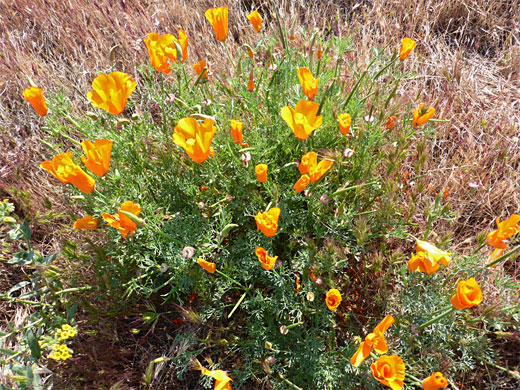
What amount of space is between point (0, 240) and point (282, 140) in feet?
5.65

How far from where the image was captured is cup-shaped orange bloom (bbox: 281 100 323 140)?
1.63 metres

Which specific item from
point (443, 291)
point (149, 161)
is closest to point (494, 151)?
point (443, 291)

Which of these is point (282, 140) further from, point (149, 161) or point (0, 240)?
point (0, 240)

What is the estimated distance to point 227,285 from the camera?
6.06ft

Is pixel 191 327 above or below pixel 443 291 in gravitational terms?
below

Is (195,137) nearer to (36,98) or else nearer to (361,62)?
(36,98)

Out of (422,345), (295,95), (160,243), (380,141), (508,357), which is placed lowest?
(508,357)

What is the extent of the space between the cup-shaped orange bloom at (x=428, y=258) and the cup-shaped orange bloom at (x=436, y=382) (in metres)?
0.35

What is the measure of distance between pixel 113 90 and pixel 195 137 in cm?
42

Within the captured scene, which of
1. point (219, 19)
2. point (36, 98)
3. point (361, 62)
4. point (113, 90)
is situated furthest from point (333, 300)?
point (361, 62)

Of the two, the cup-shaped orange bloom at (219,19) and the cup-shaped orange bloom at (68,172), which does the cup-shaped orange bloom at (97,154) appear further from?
the cup-shaped orange bloom at (219,19)

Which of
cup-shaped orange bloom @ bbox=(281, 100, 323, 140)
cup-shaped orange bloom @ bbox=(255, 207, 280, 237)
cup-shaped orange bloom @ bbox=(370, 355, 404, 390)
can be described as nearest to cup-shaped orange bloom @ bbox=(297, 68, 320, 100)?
cup-shaped orange bloom @ bbox=(281, 100, 323, 140)

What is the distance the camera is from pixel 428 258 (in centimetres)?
144

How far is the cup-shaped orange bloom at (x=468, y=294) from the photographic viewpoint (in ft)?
4.36
